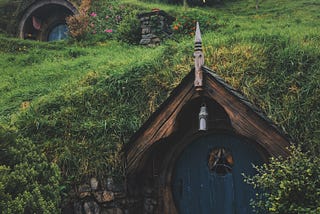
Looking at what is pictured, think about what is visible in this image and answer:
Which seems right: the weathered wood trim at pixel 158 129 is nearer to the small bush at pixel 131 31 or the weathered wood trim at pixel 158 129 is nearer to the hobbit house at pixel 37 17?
the small bush at pixel 131 31

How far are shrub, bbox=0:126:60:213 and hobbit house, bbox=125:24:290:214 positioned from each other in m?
1.12

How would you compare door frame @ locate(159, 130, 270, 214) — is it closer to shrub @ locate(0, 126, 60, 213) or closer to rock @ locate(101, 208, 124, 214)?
rock @ locate(101, 208, 124, 214)

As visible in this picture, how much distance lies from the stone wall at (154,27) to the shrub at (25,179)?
655 cm

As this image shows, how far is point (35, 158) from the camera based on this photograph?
560 centimetres

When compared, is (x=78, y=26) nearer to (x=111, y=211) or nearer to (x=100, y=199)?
(x=100, y=199)

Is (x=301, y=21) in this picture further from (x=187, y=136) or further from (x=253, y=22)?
(x=187, y=136)

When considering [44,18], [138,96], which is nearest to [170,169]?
[138,96]

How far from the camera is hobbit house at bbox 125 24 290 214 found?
5508 millimetres

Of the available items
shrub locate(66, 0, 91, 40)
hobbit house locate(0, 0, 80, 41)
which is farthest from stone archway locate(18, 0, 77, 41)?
shrub locate(66, 0, 91, 40)

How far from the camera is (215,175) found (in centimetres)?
605

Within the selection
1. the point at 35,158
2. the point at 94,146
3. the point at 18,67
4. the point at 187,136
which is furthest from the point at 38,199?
the point at 18,67

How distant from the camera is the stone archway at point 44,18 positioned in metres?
16.8

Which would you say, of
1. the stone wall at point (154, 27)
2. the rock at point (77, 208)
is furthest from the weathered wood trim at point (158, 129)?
the stone wall at point (154, 27)

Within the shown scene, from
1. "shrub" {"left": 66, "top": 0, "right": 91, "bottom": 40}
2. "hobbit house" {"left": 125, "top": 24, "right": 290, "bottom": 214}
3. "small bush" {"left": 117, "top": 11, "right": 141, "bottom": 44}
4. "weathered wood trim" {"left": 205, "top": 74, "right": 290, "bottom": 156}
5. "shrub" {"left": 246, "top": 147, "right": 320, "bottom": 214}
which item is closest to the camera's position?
"shrub" {"left": 246, "top": 147, "right": 320, "bottom": 214}
